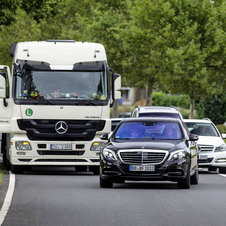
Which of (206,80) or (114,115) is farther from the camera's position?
(114,115)

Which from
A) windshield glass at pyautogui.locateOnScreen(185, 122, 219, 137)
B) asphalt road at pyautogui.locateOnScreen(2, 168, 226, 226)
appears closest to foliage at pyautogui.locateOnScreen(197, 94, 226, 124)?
windshield glass at pyautogui.locateOnScreen(185, 122, 219, 137)

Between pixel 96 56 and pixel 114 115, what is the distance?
33.6m

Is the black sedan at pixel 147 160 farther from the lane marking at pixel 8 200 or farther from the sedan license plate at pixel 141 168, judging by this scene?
the lane marking at pixel 8 200

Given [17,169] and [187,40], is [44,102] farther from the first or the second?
[187,40]

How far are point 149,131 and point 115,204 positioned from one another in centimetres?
363

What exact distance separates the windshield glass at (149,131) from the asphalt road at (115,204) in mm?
1110

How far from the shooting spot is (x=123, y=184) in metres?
15.3

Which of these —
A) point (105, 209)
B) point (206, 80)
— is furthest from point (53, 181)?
point (206, 80)

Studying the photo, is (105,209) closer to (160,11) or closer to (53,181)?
(53,181)

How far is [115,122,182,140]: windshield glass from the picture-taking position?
14.5 metres

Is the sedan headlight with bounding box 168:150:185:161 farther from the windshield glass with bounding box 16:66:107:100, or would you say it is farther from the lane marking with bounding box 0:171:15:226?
the windshield glass with bounding box 16:66:107:100

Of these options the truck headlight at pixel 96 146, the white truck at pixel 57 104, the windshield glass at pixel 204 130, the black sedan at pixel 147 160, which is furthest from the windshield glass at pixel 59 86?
the windshield glass at pixel 204 130

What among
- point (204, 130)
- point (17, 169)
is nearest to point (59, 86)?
point (17, 169)

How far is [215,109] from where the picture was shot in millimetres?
52938
